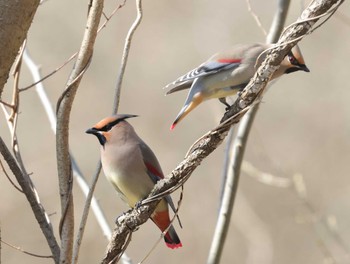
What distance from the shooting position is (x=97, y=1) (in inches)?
97.9

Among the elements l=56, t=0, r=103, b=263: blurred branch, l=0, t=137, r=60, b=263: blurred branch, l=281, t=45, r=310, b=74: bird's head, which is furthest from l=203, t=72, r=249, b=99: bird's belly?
l=0, t=137, r=60, b=263: blurred branch

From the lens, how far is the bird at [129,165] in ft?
10.3

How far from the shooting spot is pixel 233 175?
3.47 m

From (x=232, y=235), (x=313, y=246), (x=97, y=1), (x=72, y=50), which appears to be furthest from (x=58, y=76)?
(x=97, y=1)

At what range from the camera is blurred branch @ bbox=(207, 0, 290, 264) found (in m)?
3.37

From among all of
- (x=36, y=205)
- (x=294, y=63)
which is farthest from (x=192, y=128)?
(x=36, y=205)

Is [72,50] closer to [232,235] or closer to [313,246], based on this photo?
[232,235]

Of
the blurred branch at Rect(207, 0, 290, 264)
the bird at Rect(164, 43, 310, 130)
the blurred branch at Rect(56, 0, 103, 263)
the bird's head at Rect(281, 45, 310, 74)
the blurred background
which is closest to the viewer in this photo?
the blurred branch at Rect(56, 0, 103, 263)

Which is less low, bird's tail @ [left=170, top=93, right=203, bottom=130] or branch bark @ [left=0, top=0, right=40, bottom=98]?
branch bark @ [left=0, top=0, right=40, bottom=98]

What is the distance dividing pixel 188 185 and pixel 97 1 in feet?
21.0

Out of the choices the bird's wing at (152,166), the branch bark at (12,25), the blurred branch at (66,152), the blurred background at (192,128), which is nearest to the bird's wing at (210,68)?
the bird's wing at (152,166)

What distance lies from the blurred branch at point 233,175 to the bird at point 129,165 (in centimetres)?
25

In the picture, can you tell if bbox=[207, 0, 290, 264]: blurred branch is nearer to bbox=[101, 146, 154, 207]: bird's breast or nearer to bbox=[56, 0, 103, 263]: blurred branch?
bbox=[101, 146, 154, 207]: bird's breast

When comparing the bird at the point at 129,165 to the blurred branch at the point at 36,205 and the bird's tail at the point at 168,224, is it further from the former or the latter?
the blurred branch at the point at 36,205
